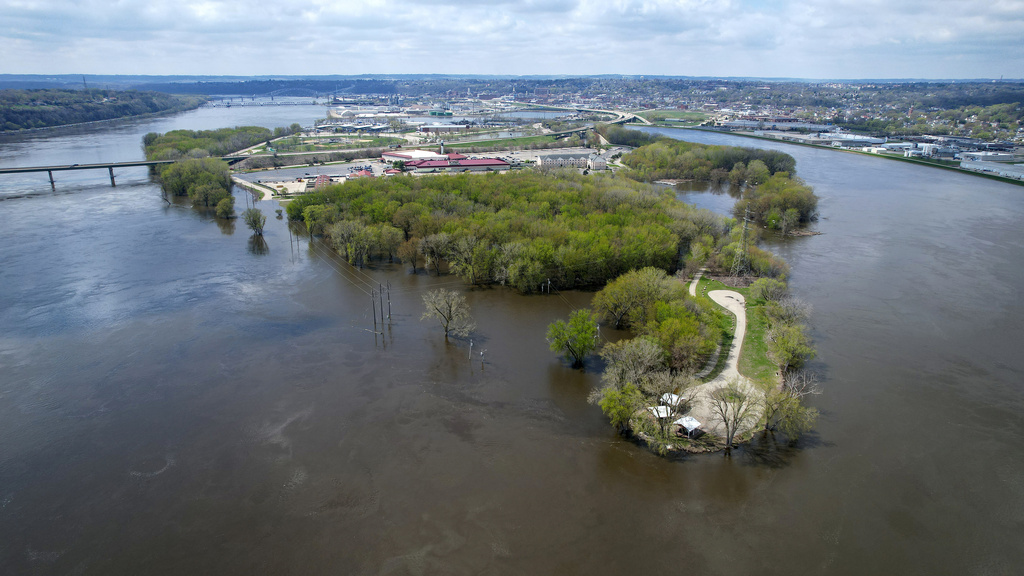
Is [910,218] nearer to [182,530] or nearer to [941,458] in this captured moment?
[941,458]

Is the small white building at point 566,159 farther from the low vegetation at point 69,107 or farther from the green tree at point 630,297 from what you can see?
the low vegetation at point 69,107

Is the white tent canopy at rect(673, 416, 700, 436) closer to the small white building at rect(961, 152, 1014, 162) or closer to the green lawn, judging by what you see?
the green lawn

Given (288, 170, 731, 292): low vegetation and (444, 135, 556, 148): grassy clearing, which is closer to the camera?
(288, 170, 731, 292): low vegetation

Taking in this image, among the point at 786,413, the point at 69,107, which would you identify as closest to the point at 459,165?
the point at 786,413

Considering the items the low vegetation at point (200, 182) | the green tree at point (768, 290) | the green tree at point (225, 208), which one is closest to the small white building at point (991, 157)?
the green tree at point (768, 290)

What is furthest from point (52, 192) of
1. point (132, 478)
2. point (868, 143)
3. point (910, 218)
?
point (868, 143)

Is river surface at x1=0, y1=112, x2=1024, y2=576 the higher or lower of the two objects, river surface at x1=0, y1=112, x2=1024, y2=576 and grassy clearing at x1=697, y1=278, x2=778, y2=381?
the lower

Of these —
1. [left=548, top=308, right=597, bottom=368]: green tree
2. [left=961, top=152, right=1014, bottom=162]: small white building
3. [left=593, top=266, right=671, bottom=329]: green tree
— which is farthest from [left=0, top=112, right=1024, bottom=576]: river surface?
[left=961, top=152, right=1014, bottom=162]: small white building
